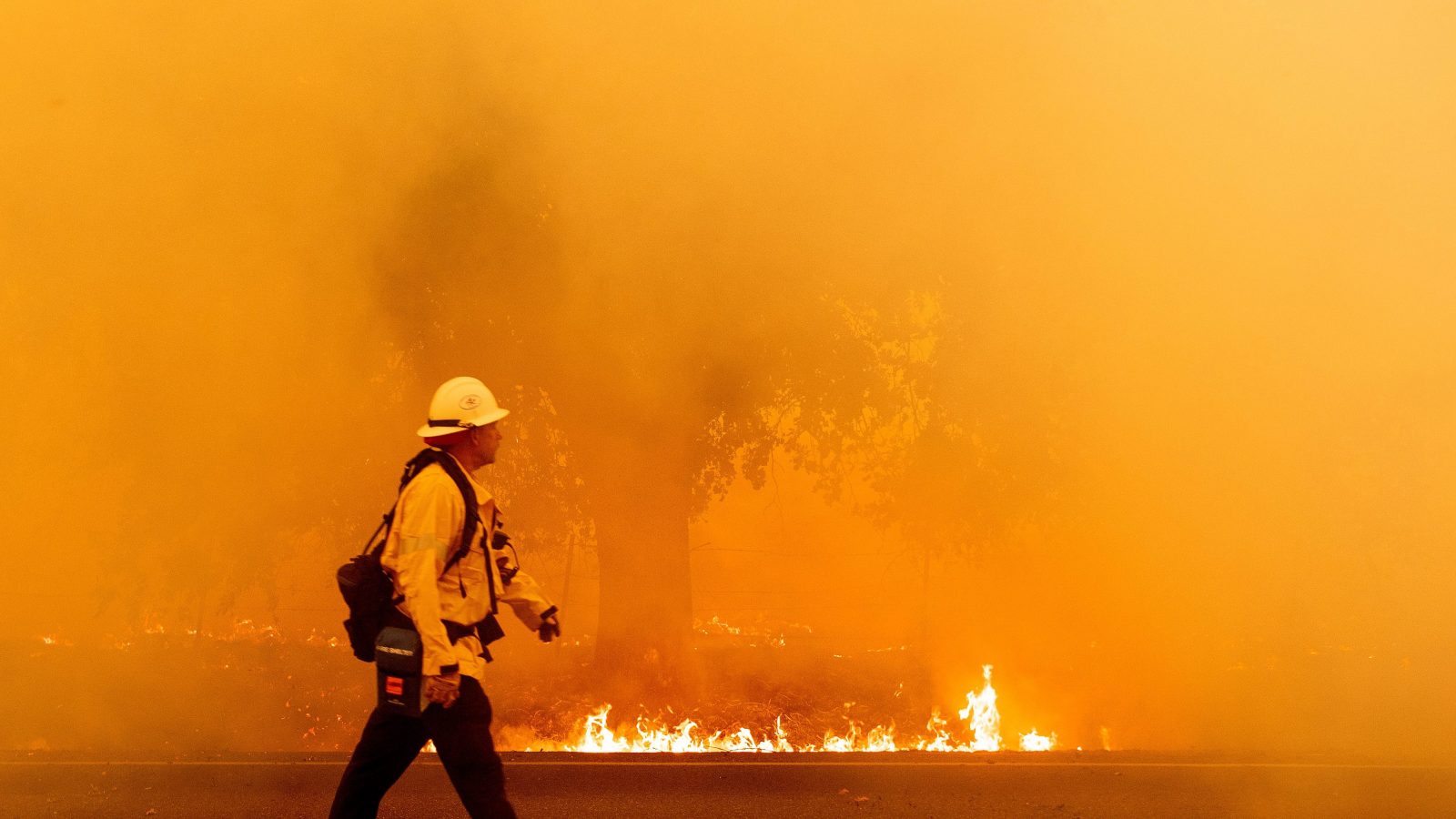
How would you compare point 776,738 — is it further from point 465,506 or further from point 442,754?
point 465,506

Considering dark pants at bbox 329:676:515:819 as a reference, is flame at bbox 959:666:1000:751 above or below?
above

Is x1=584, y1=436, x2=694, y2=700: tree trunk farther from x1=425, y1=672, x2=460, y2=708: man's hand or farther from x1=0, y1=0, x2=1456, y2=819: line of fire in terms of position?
x1=425, y1=672, x2=460, y2=708: man's hand

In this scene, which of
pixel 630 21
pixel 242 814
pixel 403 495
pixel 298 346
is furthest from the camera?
pixel 298 346

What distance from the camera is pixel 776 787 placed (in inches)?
177

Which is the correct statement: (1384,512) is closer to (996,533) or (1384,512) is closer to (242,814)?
(996,533)

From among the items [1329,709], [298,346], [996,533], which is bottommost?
[1329,709]

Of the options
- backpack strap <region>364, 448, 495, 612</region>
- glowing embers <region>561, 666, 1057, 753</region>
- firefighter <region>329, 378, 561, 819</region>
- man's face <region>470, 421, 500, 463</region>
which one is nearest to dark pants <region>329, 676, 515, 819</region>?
firefighter <region>329, 378, 561, 819</region>

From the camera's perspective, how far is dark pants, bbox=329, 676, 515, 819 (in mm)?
2828

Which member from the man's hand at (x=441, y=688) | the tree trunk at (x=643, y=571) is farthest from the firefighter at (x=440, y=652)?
the tree trunk at (x=643, y=571)

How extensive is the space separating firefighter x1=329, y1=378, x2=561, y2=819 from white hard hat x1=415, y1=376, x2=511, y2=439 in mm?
10

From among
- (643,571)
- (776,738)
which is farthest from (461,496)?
(643,571)

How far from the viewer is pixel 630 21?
526cm

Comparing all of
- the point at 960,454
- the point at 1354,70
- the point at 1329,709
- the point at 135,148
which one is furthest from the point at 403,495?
the point at 1329,709

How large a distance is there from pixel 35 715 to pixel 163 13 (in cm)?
379
